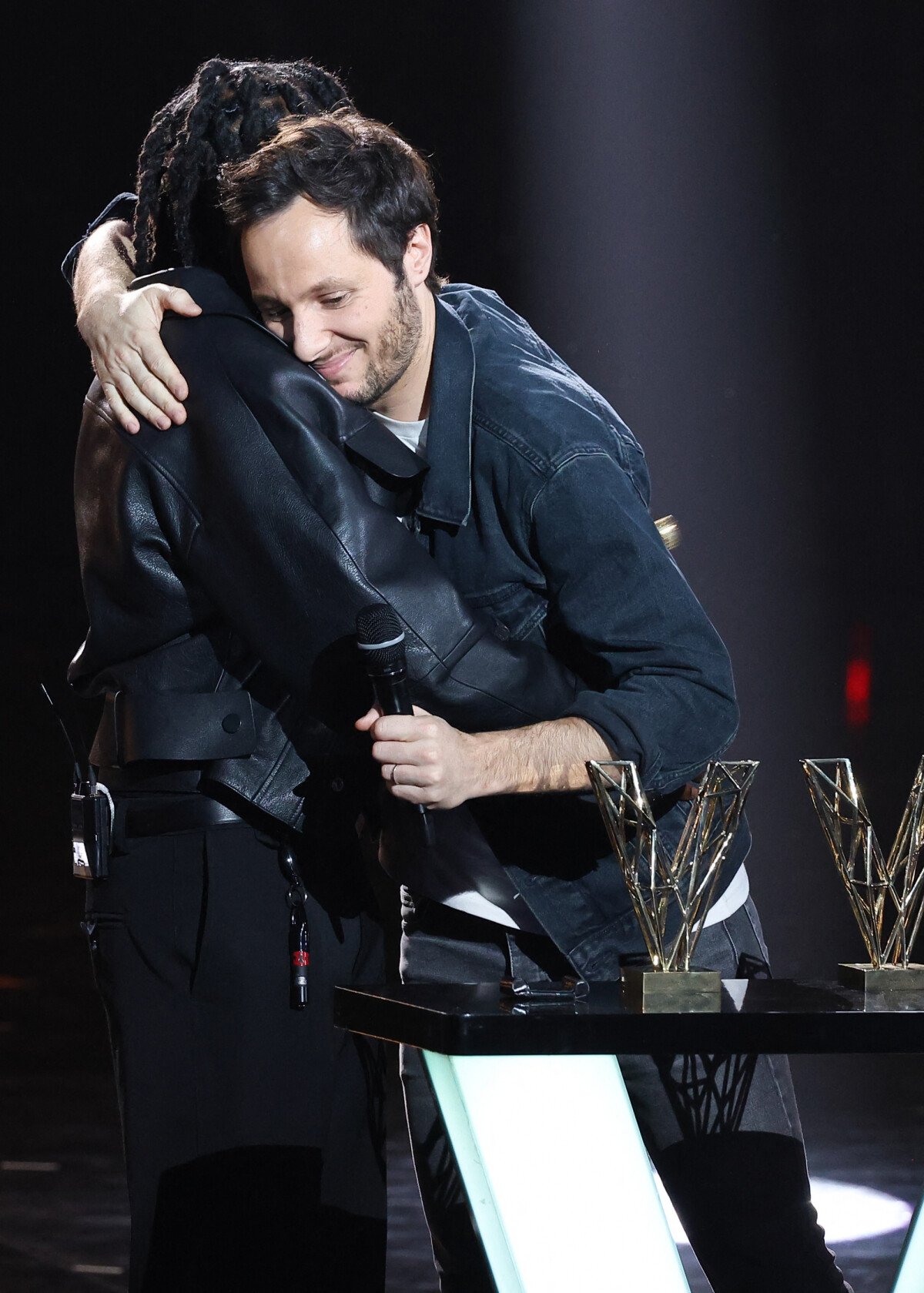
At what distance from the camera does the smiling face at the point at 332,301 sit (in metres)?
1.73

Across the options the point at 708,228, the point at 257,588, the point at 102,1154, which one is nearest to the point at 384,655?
the point at 257,588

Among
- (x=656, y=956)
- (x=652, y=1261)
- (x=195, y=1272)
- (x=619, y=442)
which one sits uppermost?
(x=619, y=442)

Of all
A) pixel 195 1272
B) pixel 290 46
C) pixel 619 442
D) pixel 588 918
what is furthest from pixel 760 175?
pixel 195 1272

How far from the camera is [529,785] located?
59.8 inches

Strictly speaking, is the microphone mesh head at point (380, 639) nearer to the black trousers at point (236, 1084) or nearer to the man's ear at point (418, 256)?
the black trousers at point (236, 1084)

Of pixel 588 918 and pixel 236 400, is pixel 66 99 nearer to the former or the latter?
pixel 236 400

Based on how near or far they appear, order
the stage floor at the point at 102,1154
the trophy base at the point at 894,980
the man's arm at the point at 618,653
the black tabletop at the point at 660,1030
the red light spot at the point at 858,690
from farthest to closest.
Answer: the red light spot at the point at 858,690 → the stage floor at the point at 102,1154 → the man's arm at the point at 618,653 → the trophy base at the point at 894,980 → the black tabletop at the point at 660,1030

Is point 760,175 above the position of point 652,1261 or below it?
above

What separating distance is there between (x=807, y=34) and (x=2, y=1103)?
3.50 metres

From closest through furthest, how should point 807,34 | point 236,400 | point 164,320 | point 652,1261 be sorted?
point 652,1261
point 236,400
point 164,320
point 807,34

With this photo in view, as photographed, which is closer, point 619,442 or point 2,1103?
point 619,442

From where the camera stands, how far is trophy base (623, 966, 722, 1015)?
1299mm

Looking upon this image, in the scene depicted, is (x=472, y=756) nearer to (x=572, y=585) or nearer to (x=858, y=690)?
(x=572, y=585)

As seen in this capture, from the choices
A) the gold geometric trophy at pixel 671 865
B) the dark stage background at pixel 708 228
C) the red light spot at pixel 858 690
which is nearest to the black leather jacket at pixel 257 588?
the gold geometric trophy at pixel 671 865
